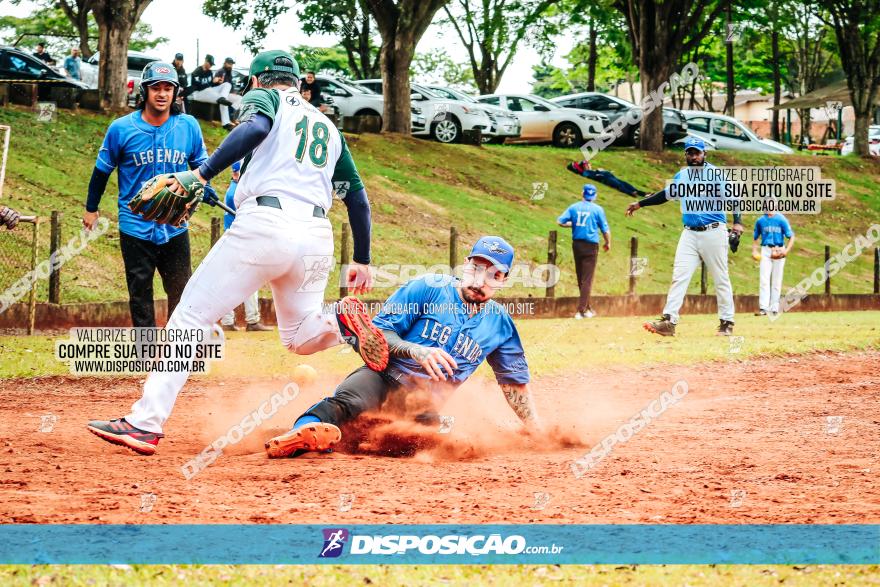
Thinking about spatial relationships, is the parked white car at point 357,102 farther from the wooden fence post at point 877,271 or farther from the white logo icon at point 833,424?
the white logo icon at point 833,424

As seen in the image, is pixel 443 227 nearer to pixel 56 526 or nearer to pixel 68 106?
pixel 68 106

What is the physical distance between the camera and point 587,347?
1377cm

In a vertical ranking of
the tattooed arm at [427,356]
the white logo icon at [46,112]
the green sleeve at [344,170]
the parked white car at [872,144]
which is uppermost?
the parked white car at [872,144]

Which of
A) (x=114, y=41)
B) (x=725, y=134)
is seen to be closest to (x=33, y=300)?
(x=114, y=41)

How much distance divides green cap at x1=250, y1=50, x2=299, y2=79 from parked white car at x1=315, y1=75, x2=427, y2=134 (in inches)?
1001

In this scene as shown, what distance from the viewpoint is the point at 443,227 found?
25234mm

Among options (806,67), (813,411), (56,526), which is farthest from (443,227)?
(806,67)

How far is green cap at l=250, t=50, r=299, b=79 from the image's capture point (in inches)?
248

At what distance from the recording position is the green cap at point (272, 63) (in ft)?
20.6

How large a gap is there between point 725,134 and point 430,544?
119 feet

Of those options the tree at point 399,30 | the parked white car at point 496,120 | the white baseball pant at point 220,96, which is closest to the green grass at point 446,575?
the white baseball pant at point 220,96

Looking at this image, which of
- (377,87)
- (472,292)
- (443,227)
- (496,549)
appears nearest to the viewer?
(496,549)

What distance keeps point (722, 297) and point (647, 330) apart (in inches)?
44.1

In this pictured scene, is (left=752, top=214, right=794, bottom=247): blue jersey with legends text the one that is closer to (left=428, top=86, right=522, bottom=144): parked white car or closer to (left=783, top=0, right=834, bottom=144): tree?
(left=428, top=86, right=522, bottom=144): parked white car
